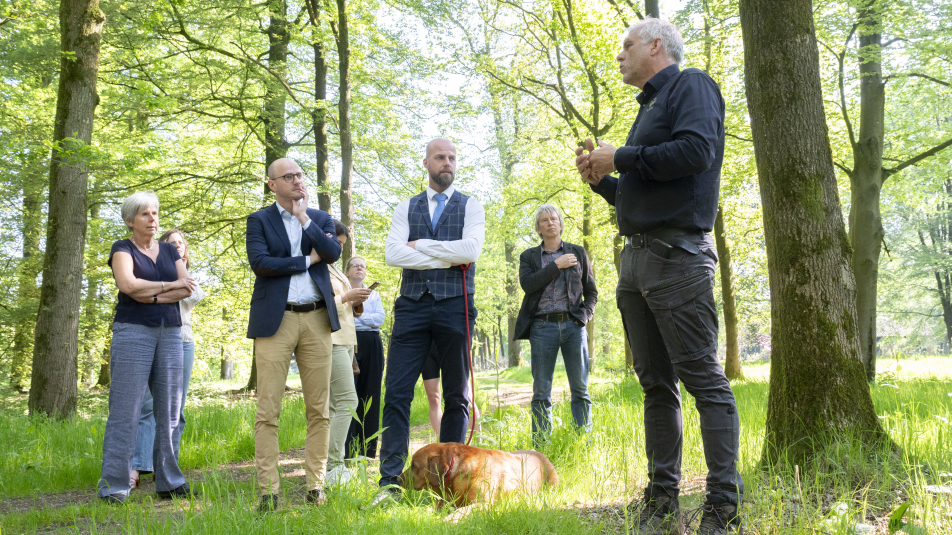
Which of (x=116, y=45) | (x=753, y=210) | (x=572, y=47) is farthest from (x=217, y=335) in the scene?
(x=753, y=210)

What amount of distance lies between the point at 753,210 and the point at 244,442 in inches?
584

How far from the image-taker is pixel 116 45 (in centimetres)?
1045

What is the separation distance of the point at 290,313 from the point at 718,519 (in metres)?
2.66

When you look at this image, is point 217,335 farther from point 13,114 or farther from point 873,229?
point 873,229

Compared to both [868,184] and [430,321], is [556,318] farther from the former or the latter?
[868,184]

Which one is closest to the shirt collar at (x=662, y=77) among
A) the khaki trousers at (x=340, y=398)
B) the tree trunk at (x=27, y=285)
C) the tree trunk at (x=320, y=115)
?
the khaki trousers at (x=340, y=398)

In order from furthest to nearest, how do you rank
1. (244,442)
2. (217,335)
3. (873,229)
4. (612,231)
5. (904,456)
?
(217,335)
(612,231)
(873,229)
(244,442)
(904,456)

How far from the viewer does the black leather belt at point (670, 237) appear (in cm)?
265

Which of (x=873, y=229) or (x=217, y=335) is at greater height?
(x=873, y=229)

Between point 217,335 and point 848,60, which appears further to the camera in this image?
point 217,335

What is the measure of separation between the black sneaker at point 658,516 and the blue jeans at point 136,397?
340 centimetres

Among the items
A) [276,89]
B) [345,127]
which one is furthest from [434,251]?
[276,89]

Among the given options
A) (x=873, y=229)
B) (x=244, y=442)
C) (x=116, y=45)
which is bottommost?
(x=244, y=442)

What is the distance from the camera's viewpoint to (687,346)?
2619 millimetres
